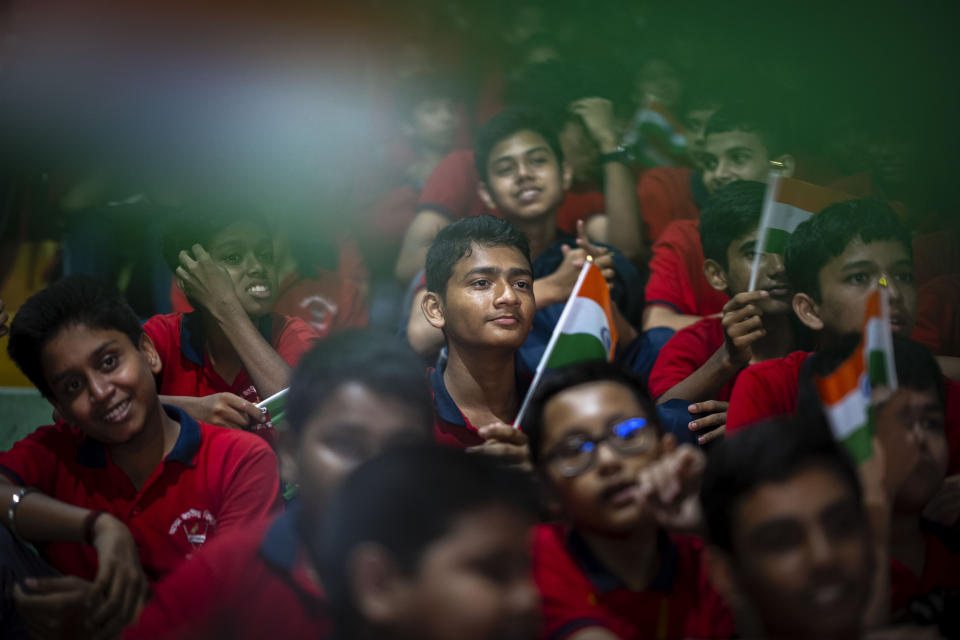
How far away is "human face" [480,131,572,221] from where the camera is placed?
2861 mm

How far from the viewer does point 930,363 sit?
68.9 inches

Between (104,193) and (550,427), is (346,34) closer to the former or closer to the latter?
(104,193)

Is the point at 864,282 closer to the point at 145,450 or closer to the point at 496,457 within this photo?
the point at 496,457

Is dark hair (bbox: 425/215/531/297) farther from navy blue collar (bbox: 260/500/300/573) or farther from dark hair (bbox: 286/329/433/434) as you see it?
navy blue collar (bbox: 260/500/300/573)

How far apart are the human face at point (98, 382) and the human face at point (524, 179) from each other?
1.35 m

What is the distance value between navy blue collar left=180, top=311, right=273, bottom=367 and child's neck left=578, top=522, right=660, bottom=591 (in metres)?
1.18

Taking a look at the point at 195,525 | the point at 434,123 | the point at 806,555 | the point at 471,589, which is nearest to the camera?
the point at 471,589

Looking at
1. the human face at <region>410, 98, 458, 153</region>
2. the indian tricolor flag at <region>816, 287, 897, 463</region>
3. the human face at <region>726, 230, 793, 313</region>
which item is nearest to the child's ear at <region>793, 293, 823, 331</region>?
the human face at <region>726, 230, 793, 313</region>

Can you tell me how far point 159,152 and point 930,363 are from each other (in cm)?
248

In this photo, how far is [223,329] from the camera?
7.64 feet

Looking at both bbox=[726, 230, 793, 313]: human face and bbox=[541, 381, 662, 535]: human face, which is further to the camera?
bbox=[726, 230, 793, 313]: human face

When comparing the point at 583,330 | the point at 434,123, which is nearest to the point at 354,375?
the point at 583,330

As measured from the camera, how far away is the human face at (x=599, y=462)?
145cm

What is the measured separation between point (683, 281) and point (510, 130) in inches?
29.9
